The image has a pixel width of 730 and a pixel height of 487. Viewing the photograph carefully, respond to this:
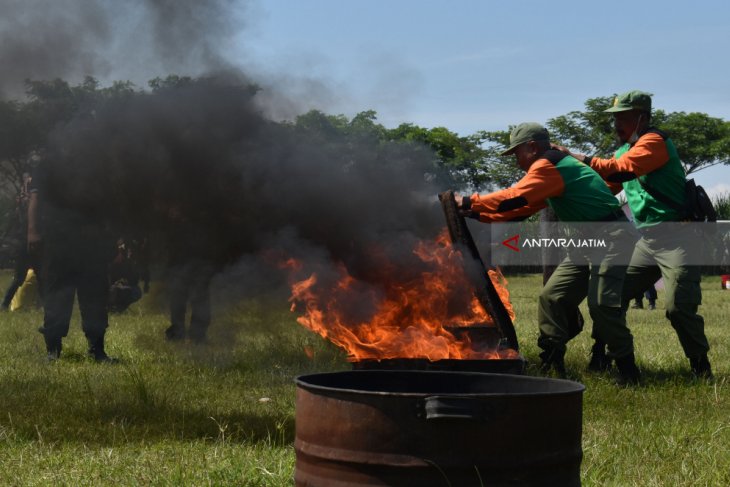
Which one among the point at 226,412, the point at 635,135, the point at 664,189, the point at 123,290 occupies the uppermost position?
the point at 635,135

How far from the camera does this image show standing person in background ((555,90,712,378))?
6.72 meters

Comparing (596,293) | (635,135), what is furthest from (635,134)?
(596,293)

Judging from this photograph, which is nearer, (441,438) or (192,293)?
(441,438)

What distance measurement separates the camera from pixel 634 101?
22.7 ft

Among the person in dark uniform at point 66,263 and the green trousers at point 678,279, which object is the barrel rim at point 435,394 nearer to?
the green trousers at point 678,279

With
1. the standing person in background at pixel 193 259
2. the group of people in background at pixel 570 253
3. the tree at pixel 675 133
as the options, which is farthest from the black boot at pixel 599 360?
the tree at pixel 675 133

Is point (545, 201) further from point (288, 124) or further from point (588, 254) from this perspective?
point (288, 124)

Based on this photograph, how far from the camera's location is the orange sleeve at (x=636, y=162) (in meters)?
6.69

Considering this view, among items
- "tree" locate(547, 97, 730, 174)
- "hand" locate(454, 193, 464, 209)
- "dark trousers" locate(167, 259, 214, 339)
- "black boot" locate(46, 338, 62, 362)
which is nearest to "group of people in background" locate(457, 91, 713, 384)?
"hand" locate(454, 193, 464, 209)

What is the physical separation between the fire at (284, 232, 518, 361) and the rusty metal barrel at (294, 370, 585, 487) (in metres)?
2.92

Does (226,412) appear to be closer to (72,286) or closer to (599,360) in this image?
(72,286)

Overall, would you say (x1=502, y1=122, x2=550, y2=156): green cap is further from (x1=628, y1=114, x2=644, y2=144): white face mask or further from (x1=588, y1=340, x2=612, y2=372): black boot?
(x1=588, y1=340, x2=612, y2=372): black boot

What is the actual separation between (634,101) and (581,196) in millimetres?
1028

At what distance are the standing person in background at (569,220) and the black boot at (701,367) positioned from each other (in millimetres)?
565
